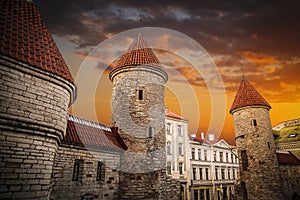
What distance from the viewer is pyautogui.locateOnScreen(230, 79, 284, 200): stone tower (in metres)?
18.3

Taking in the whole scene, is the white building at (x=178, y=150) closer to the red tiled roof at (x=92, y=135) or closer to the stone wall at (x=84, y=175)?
the red tiled roof at (x=92, y=135)

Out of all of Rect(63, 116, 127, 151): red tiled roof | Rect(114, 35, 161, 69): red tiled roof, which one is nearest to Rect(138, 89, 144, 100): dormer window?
Rect(114, 35, 161, 69): red tiled roof

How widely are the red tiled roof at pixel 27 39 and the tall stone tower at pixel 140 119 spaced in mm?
5639

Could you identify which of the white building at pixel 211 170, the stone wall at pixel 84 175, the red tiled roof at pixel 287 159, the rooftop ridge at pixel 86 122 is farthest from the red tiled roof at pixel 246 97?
the stone wall at pixel 84 175

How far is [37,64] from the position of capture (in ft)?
20.8

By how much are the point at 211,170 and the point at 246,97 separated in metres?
16.7

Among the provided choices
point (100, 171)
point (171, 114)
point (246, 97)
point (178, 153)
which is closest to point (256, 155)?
point (246, 97)

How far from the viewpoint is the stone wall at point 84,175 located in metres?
8.84

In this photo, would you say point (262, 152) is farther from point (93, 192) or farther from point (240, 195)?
point (93, 192)

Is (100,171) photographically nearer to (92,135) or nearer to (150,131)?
(92,135)

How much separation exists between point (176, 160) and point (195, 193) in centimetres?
625

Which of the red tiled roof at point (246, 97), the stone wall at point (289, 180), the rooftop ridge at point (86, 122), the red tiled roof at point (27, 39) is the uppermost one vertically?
the red tiled roof at point (246, 97)

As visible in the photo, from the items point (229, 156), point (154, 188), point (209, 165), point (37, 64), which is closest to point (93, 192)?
point (154, 188)

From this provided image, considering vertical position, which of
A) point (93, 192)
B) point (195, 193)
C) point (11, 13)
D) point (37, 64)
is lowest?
point (195, 193)
